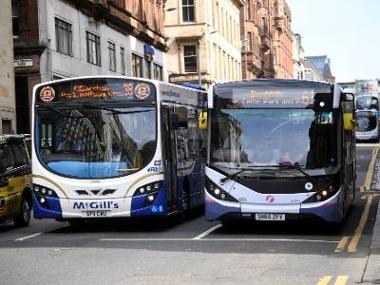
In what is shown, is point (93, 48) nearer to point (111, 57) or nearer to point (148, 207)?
point (111, 57)

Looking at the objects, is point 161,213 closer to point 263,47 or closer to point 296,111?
point 296,111

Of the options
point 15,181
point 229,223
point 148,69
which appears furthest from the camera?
point 148,69

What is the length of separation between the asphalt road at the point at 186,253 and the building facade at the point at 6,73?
15162 millimetres

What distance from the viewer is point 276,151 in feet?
46.1

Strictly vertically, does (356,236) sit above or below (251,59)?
below

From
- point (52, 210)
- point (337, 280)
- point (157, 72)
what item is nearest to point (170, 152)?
point (52, 210)

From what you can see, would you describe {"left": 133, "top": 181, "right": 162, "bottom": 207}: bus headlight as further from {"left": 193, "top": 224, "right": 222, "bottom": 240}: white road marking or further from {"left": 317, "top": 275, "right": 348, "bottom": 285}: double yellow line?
{"left": 317, "top": 275, "right": 348, "bottom": 285}: double yellow line

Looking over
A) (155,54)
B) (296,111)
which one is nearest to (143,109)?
(296,111)

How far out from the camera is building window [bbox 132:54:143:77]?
46956 mm

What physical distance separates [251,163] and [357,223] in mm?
3361

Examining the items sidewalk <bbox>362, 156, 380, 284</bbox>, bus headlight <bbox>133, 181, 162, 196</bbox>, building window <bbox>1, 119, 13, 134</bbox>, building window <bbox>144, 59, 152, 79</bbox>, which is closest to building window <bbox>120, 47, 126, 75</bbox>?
building window <bbox>144, 59, 152, 79</bbox>

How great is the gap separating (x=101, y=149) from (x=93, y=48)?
84.2ft

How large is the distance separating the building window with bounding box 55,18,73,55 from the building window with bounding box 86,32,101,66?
226 cm

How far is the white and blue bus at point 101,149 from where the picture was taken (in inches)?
578
